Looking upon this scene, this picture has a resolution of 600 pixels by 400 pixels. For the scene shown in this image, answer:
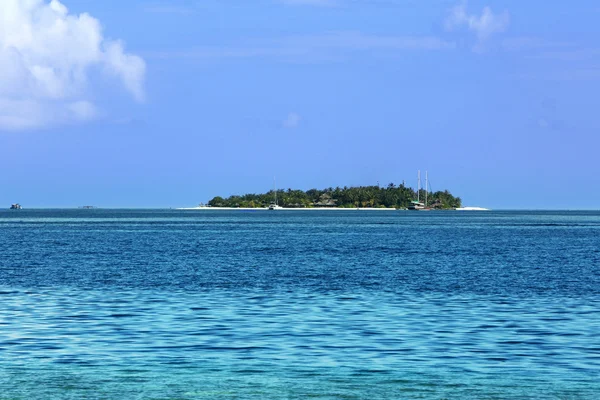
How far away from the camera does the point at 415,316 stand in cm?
3966

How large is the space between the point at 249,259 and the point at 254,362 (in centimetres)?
5532

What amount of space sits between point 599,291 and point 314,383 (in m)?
32.2

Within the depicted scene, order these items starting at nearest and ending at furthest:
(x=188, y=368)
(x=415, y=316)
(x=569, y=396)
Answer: (x=569, y=396)
(x=188, y=368)
(x=415, y=316)

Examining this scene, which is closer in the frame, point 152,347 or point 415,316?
point 152,347

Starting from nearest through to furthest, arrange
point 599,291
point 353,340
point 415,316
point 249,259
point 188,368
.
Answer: point 188,368 < point 353,340 < point 415,316 < point 599,291 < point 249,259

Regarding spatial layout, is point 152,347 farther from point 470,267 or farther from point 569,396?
point 470,267

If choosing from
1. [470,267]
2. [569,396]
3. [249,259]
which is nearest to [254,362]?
[569,396]

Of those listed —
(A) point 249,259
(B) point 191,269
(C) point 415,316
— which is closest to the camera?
(C) point 415,316

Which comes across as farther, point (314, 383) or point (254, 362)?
point (254, 362)

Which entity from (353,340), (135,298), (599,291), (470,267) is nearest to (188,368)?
(353,340)

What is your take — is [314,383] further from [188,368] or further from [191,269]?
[191,269]

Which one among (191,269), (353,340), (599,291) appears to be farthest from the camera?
(191,269)

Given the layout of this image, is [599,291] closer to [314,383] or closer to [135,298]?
[135,298]

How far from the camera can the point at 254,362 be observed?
28406 millimetres
